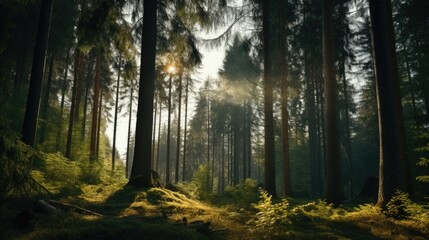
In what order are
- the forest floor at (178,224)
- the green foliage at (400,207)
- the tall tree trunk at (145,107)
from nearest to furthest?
the forest floor at (178,224) → the green foliage at (400,207) → the tall tree trunk at (145,107)

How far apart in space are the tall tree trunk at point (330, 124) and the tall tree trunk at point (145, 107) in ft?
21.4

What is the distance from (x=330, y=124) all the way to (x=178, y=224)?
684cm

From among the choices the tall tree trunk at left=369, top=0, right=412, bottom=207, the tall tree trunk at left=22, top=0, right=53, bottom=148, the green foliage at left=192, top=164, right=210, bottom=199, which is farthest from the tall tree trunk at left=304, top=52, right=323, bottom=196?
the tall tree trunk at left=22, top=0, right=53, bottom=148

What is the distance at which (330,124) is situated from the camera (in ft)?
33.8

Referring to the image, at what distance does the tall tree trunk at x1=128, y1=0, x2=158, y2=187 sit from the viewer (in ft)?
35.7

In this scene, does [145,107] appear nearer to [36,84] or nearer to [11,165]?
[36,84]

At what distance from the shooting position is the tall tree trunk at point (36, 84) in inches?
392

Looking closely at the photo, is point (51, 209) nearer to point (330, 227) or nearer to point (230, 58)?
point (330, 227)

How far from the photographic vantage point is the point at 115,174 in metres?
18.2

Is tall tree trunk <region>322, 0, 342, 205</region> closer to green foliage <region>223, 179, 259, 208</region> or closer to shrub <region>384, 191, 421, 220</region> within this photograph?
shrub <region>384, 191, 421, 220</region>

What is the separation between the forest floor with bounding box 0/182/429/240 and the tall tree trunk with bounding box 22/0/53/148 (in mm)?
3184

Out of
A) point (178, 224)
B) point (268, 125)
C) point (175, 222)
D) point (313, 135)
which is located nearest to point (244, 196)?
point (268, 125)

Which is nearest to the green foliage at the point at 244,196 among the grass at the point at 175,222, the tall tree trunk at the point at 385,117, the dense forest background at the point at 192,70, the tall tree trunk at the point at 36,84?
the dense forest background at the point at 192,70

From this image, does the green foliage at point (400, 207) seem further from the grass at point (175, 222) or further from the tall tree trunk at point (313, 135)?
the tall tree trunk at point (313, 135)
